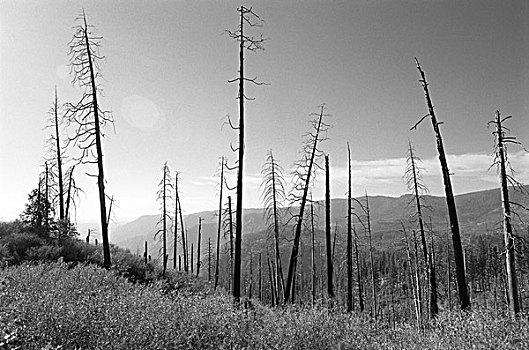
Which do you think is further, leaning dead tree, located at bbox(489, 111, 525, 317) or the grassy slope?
leaning dead tree, located at bbox(489, 111, 525, 317)

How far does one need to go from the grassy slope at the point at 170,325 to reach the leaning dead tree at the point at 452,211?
2588 mm

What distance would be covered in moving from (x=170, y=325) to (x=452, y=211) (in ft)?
36.8

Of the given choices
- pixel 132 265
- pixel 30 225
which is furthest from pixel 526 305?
pixel 30 225

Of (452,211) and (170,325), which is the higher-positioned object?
(452,211)

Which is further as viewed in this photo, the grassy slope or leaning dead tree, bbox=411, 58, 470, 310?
leaning dead tree, bbox=411, 58, 470, 310

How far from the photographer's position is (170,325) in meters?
8.84

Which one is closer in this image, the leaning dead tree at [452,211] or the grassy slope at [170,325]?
the grassy slope at [170,325]

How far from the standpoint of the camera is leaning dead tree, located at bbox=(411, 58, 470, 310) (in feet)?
46.9

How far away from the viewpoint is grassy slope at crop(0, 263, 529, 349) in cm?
762

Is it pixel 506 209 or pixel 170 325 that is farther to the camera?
pixel 506 209

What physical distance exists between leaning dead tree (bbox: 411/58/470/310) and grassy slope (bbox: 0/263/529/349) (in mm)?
2588

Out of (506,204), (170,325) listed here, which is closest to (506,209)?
(506,204)

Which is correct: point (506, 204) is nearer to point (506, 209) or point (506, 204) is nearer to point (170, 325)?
point (506, 209)

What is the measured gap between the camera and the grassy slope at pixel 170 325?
7.62 metres
